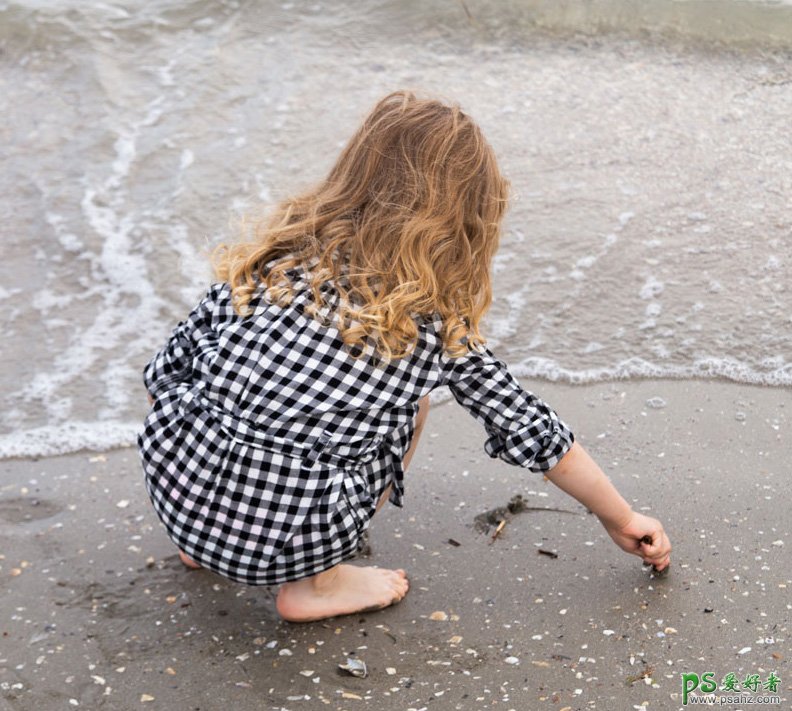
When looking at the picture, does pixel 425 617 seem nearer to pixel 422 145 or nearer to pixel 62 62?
pixel 422 145

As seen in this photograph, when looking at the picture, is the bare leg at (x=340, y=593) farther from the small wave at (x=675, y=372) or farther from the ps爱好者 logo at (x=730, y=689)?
the small wave at (x=675, y=372)

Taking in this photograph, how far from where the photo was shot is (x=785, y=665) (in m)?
1.88

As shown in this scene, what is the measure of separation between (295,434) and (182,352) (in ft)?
1.41

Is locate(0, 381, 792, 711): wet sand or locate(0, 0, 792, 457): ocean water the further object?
locate(0, 0, 792, 457): ocean water

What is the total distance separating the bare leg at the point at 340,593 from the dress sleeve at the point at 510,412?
193 mm

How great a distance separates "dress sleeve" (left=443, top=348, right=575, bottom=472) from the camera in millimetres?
1967

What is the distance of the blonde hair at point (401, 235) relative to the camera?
1.95 meters

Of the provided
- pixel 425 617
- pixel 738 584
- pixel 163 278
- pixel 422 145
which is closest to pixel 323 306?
pixel 422 145

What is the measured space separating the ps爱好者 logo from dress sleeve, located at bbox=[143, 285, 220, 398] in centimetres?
120

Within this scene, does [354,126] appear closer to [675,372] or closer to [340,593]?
[675,372]

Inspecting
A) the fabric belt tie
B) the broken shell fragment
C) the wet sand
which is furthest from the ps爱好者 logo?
the fabric belt tie

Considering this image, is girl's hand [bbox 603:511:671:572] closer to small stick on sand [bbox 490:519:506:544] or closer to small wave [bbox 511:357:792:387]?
small stick on sand [bbox 490:519:506:544]

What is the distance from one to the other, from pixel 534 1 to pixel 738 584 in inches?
187

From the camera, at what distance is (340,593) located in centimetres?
217
